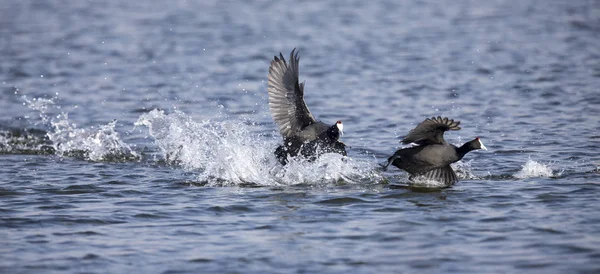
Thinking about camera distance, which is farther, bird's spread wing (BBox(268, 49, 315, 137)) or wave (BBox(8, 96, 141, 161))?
wave (BBox(8, 96, 141, 161))

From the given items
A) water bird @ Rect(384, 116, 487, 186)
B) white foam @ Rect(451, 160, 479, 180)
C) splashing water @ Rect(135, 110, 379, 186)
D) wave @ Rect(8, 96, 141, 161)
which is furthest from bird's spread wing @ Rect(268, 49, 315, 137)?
wave @ Rect(8, 96, 141, 161)

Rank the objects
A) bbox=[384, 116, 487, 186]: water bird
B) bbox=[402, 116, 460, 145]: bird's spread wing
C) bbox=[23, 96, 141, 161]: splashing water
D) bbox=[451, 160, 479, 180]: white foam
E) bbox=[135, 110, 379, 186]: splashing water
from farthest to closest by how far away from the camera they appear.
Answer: bbox=[23, 96, 141, 161]: splashing water < bbox=[451, 160, 479, 180]: white foam < bbox=[135, 110, 379, 186]: splashing water < bbox=[384, 116, 487, 186]: water bird < bbox=[402, 116, 460, 145]: bird's spread wing

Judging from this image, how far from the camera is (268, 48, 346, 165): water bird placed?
6.95 m

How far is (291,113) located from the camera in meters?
7.08

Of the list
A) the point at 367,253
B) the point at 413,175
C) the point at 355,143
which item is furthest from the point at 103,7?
the point at 367,253

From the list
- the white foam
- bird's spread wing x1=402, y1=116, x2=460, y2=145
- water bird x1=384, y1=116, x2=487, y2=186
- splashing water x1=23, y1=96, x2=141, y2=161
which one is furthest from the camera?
splashing water x1=23, y1=96, x2=141, y2=161

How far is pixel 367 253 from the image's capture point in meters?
5.05

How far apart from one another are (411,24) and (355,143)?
9304 mm

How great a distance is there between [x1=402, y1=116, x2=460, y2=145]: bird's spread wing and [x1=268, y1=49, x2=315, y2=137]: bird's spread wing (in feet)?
3.03

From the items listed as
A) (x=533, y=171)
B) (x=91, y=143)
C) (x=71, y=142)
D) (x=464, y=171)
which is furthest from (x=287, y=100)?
(x=71, y=142)

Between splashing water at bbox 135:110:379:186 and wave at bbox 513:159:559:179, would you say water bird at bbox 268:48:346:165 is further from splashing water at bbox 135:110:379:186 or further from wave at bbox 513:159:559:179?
wave at bbox 513:159:559:179

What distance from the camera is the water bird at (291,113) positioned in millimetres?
6949

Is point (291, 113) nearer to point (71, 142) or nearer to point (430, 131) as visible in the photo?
point (430, 131)

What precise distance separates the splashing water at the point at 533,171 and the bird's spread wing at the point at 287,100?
5.81ft
